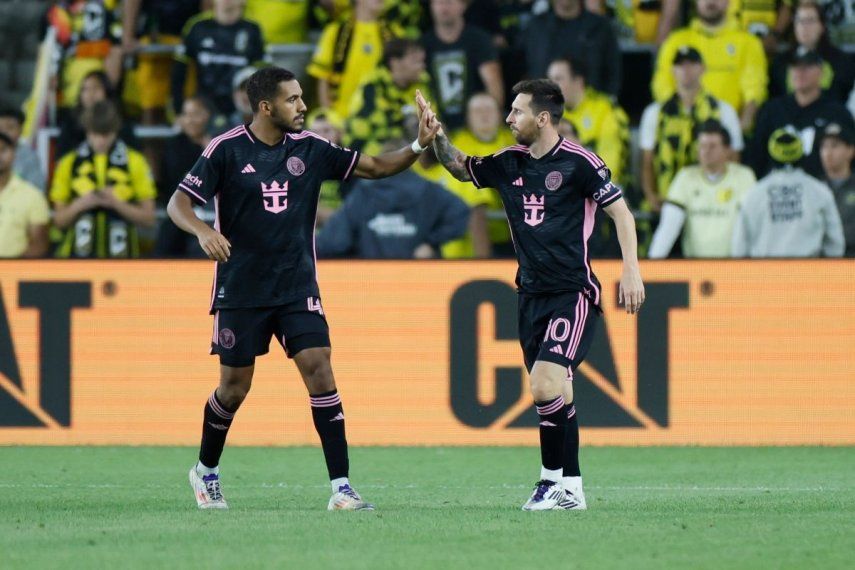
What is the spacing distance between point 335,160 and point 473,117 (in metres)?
6.19

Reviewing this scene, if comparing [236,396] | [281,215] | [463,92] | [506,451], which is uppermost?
[463,92]

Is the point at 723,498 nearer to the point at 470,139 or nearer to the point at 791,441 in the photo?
the point at 791,441

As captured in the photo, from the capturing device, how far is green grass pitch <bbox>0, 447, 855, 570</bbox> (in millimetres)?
6074

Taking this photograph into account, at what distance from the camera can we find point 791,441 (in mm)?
11469

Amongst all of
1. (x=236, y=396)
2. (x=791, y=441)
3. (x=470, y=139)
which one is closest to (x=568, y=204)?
(x=236, y=396)

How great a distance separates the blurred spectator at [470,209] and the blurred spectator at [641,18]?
2.44 meters

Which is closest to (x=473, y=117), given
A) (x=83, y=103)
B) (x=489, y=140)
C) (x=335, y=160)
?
(x=489, y=140)

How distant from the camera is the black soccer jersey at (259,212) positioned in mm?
7633

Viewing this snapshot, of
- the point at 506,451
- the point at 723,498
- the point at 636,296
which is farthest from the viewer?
the point at 506,451

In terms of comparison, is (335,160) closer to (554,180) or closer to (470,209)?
(554,180)

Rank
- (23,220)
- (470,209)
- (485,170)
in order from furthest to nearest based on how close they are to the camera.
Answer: (23,220) → (470,209) → (485,170)

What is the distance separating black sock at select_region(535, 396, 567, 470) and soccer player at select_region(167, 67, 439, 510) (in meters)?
0.86

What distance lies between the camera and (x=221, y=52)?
14570 mm

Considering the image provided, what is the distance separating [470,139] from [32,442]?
4581 mm
